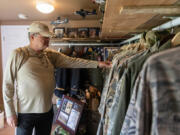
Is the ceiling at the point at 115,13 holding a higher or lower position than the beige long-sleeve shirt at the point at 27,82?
higher

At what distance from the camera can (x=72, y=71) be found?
75.5 inches

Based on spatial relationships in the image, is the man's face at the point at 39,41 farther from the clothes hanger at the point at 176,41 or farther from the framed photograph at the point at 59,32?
the clothes hanger at the point at 176,41

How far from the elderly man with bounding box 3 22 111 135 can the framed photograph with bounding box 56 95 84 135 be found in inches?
21.6

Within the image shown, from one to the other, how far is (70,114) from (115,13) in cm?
156

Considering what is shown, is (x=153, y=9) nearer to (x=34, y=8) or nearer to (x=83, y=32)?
(x=83, y=32)

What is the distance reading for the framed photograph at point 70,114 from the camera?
1799 millimetres

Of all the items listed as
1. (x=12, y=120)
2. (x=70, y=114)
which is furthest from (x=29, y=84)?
(x=70, y=114)

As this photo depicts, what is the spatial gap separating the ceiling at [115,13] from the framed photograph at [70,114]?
3.53 feet

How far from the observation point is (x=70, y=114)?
188 cm

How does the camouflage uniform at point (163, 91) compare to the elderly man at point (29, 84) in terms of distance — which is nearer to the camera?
the camouflage uniform at point (163, 91)

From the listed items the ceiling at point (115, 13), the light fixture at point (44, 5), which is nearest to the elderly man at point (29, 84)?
the light fixture at point (44, 5)

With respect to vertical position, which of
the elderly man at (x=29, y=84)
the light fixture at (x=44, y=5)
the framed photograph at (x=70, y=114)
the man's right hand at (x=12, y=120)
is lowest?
the framed photograph at (x=70, y=114)

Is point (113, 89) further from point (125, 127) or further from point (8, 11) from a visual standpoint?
point (8, 11)

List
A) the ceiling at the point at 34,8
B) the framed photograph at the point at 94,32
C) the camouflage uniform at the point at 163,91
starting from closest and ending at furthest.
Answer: the camouflage uniform at the point at 163,91
the ceiling at the point at 34,8
the framed photograph at the point at 94,32
